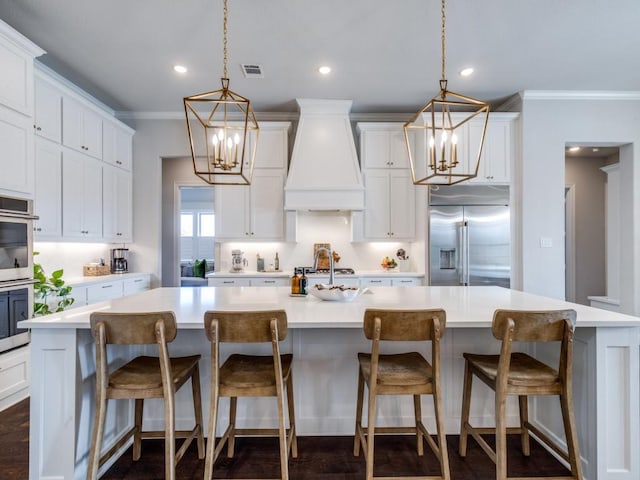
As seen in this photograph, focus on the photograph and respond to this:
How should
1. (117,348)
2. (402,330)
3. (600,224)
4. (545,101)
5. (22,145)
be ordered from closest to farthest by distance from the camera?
(402,330) < (117,348) < (22,145) < (545,101) < (600,224)

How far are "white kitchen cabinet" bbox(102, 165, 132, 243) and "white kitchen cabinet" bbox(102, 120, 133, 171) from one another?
0.33 ft

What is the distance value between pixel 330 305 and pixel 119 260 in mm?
3650

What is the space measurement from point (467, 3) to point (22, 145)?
367 cm

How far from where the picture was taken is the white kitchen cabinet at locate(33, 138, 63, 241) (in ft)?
10.4

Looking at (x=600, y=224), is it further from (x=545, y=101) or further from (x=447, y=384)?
(x=447, y=384)

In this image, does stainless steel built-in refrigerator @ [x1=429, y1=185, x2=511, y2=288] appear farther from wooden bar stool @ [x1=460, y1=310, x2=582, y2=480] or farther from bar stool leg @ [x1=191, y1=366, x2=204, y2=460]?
bar stool leg @ [x1=191, y1=366, x2=204, y2=460]

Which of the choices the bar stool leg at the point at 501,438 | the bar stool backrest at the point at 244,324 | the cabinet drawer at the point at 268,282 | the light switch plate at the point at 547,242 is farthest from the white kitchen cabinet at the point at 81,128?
the light switch plate at the point at 547,242

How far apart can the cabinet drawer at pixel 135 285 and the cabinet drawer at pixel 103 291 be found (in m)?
0.10

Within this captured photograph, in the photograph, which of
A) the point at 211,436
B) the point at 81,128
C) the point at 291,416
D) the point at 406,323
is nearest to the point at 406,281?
the point at 291,416

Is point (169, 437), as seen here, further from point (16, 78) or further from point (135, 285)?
point (135, 285)

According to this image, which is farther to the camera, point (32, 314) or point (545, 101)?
point (545, 101)

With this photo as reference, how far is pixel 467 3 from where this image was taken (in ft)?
8.45

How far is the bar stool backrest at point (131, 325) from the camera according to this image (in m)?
1.57

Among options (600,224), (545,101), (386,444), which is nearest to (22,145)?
(386,444)
